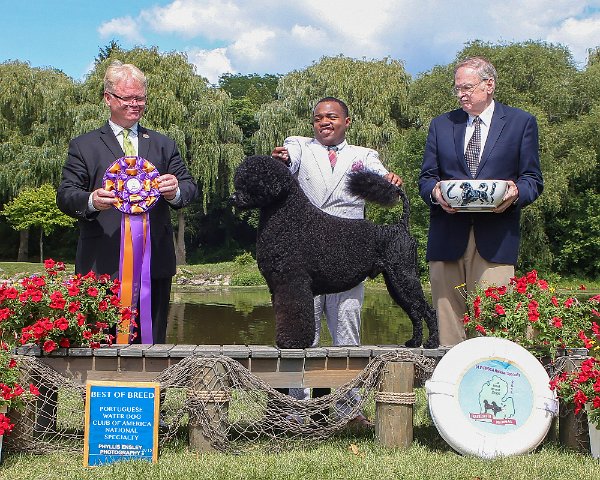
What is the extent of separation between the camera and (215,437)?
3197 millimetres

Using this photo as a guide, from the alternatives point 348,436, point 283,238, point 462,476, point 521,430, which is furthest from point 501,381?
point 283,238

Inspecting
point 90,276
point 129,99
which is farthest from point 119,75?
point 90,276

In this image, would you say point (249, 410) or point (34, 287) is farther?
point (249, 410)

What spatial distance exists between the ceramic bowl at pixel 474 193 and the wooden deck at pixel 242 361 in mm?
807

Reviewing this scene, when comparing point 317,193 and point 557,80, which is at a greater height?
point 557,80

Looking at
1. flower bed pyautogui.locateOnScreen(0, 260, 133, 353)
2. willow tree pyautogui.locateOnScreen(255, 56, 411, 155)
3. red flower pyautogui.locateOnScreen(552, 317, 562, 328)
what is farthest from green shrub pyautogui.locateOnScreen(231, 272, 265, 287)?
red flower pyautogui.locateOnScreen(552, 317, 562, 328)

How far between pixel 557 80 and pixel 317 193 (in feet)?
59.4

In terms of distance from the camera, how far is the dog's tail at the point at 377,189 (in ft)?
11.6

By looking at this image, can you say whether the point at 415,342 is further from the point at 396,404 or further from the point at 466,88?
the point at 466,88

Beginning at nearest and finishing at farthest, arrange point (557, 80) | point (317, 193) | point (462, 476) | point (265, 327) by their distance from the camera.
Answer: point (462, 476)
point (317, 193)
point (265, 327)
point (557, 80)

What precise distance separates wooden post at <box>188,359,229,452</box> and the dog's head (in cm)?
82

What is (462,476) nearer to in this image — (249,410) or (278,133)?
(249,410)

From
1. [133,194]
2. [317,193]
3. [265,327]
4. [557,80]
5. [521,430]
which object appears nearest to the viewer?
[521,430]

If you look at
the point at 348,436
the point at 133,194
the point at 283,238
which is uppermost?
the point at 133,194
